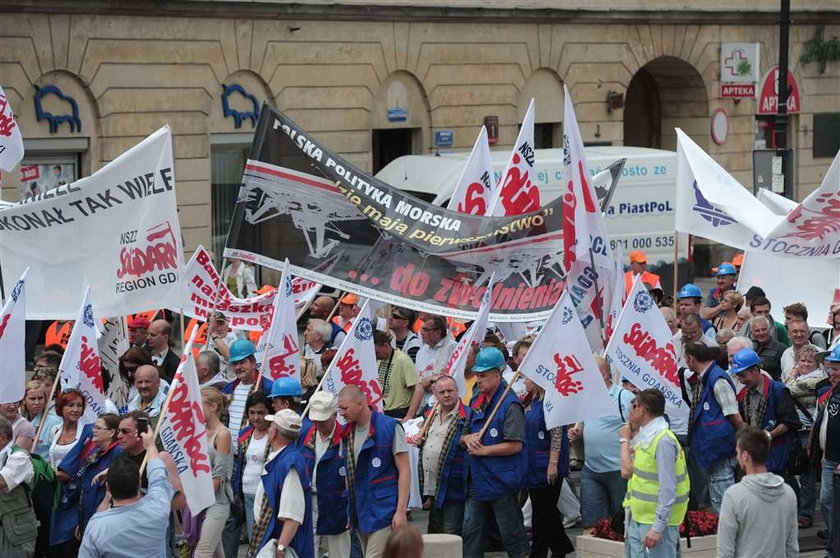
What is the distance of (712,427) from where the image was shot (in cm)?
1133

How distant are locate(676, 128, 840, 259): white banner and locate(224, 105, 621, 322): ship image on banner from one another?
2285 mm

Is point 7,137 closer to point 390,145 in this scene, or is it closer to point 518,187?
point 518,187

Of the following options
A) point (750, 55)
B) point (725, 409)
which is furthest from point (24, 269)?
point (750, 55)

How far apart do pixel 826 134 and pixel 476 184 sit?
2274 cm

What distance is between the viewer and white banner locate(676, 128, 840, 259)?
13.7 meters

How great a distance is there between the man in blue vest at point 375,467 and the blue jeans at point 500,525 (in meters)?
1.06

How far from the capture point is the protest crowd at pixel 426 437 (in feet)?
30.5

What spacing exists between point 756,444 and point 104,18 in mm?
17566

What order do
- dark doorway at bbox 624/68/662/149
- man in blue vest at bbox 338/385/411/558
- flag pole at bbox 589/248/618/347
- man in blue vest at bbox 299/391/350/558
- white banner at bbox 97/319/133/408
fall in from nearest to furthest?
man in blue vest at bbox 338/385/411/558
man in blue vest at bbox 299/391/350/558
flag pole at bbox 589/248/618/347
white banner at bbox 97/319/133/408
dark doorway at bbox 624/68/662/149

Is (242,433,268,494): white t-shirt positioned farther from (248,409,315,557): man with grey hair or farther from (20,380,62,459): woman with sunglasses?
(20,380,62,459): woman with sunglasses

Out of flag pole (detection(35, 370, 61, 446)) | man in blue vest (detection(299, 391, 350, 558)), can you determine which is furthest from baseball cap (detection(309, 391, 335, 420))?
flag pole (detection(35, 370, 61, 446))

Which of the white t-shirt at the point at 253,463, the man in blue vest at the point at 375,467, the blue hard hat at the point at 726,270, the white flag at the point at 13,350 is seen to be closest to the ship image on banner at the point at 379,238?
the white flag at the point at 13,350

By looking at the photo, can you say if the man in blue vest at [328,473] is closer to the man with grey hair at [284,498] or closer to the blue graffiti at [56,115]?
the man with grey hair at [284,498]

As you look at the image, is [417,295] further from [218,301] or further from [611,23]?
[611,23]
